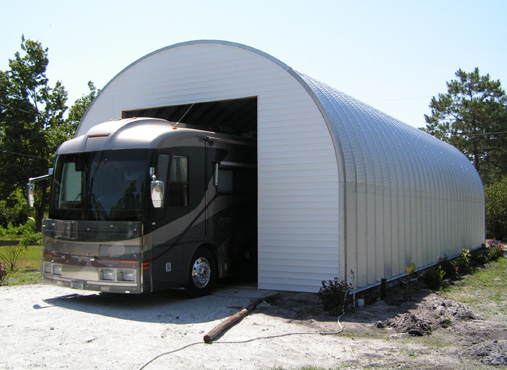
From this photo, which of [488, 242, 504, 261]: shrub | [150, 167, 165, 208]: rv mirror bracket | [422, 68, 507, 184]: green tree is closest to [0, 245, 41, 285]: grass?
[150, 167, 165, 208]: rv mirror bracket

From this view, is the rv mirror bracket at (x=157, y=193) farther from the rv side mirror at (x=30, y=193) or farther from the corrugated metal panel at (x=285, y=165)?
the rv side mirror at (x=30, y=193)

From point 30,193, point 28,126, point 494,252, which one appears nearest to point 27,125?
point 28,126

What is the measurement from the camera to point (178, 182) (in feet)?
35.1

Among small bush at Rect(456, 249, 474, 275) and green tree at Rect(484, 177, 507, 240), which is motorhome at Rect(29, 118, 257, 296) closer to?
small bush at Rect(456, 249, 474, 275)

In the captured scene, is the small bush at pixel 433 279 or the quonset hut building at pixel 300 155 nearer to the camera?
the quonset hut building at pixel 300 155

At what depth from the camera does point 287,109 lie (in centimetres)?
1202

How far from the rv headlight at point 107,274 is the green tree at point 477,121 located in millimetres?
42305

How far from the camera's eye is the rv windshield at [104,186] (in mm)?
9984

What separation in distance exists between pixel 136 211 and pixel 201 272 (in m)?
2.34

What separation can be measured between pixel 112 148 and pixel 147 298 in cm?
340

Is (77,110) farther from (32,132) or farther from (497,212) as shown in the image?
(497,212)

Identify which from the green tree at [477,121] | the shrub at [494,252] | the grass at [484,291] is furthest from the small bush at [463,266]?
the green tree at [477,121]

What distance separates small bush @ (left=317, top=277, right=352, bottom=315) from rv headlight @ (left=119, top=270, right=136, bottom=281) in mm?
3732

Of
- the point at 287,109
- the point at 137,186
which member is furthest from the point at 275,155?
the point at 137,186
